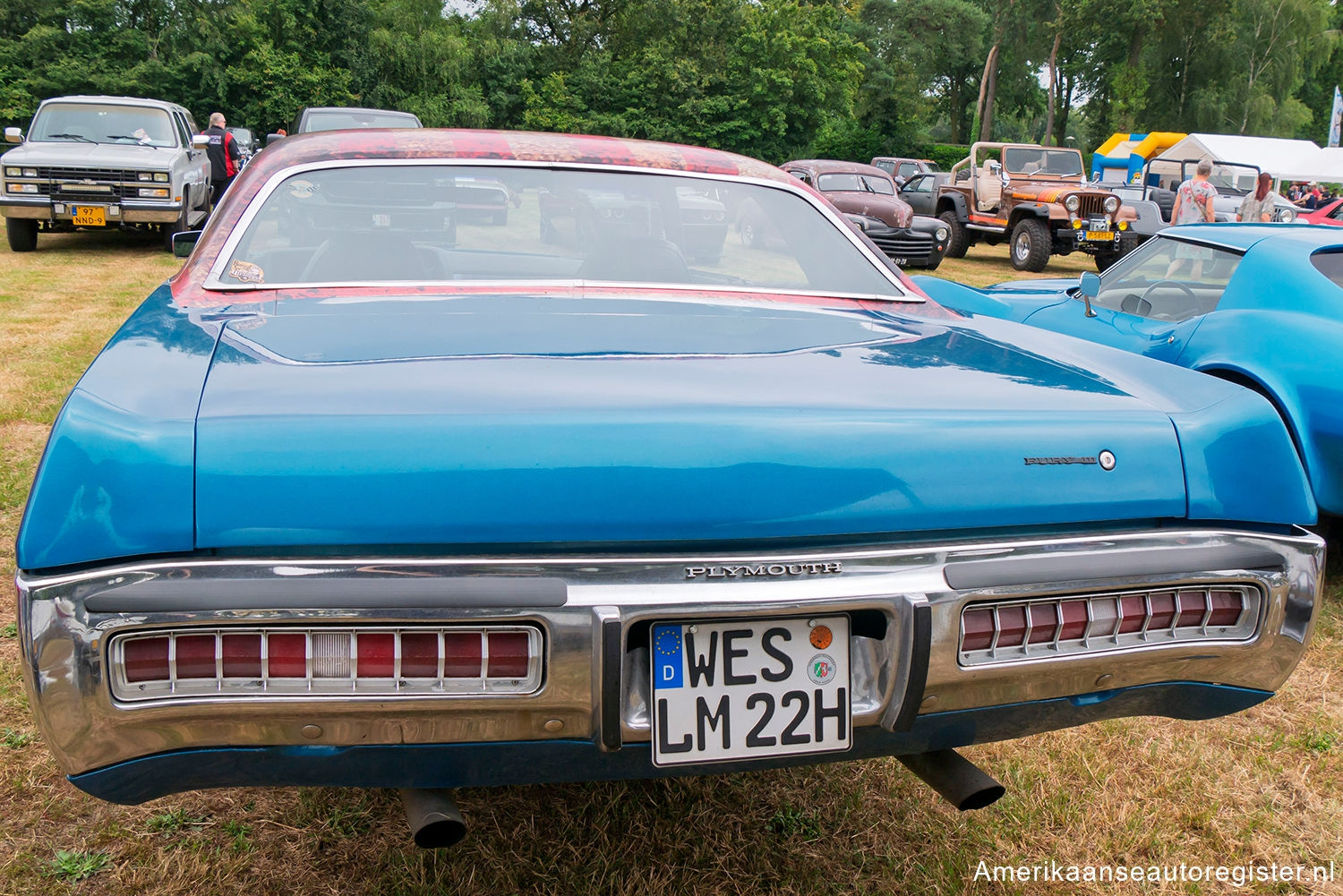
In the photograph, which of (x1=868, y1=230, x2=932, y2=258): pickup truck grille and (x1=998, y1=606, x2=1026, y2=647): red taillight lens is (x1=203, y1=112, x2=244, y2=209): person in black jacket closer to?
(x1=868, y1=230, x2=932, y2=258): pickup truck grille

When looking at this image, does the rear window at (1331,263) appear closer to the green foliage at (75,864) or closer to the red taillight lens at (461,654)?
the red taillight lens at (461,654)

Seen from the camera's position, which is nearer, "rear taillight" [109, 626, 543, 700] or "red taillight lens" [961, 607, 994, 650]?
"rear taillight" [109, 626, 543, 700]

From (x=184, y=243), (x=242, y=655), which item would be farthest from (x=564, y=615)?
(x=184, y=243)

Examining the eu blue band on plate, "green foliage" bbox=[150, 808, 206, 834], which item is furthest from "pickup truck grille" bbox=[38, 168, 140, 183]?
the eu blue band on plate

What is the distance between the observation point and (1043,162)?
16.0 m

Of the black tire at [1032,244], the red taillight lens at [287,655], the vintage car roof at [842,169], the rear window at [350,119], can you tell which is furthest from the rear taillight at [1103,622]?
the vintage car roof at [842,169]

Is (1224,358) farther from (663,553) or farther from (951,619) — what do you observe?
(663,553)

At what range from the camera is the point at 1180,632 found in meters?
1.67

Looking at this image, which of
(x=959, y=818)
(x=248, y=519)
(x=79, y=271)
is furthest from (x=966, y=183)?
(x=248, y=519)

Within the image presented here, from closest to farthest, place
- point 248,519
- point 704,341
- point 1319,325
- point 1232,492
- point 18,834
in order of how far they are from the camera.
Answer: point 248,519 < point 1232,492 < point 704,341 < point 18,834 < point 1319,325

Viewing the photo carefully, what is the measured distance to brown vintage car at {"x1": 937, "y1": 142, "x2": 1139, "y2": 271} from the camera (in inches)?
540

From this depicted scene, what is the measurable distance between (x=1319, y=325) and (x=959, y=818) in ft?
9.13

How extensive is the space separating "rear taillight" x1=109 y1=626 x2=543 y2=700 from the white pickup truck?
11.0 meters

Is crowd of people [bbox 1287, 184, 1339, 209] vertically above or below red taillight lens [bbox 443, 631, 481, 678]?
above
